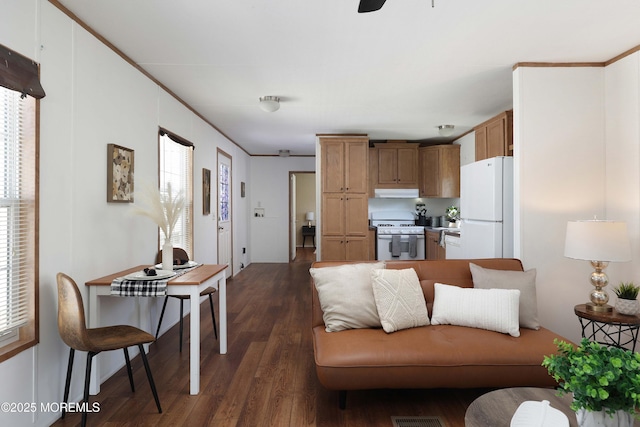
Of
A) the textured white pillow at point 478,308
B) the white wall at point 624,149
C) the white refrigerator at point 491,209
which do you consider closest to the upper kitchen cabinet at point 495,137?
the white refrigerator at point 491,209

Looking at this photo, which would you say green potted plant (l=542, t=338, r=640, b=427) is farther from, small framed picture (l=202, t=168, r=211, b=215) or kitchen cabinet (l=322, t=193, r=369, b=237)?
kitchen cabinet (l=322, t=193, r=369, b=237)

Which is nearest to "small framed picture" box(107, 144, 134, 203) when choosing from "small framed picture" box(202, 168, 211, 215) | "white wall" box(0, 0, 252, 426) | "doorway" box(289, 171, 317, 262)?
"white wall" box(0, 0, 252, 426)

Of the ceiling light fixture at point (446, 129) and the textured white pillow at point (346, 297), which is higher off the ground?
the ceiling light fixture at point (446, 129)

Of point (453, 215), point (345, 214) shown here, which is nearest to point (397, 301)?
point (345, 214)

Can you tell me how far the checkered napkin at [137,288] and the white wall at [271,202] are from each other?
18.7ft

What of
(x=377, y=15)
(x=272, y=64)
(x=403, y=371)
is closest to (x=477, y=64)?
(x=377, y=15)

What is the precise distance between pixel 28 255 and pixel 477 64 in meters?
3.49

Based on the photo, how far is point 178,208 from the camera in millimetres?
2785

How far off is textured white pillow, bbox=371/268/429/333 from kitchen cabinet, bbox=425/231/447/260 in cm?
304

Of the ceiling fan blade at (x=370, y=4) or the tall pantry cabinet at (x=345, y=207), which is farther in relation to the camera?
the tall pantry cabinet at (x=345, y=207)

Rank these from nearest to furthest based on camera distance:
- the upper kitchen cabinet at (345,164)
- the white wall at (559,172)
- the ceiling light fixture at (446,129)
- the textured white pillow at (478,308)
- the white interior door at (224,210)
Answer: the textured white pillow at (478,308) < the white wall at (559,172) < the ceiling light fixture at (446,129) < the white interior door at (224,210) < the upper kitchen cabinet at (345,164)

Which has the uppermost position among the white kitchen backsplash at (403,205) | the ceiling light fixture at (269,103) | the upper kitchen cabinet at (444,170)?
the ceiling light fixture at (269,103)

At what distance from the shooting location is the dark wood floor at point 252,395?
2.13 metres

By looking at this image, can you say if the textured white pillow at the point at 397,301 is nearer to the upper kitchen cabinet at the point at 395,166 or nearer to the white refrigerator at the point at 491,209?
the white refrigerator at the point at 491,209
